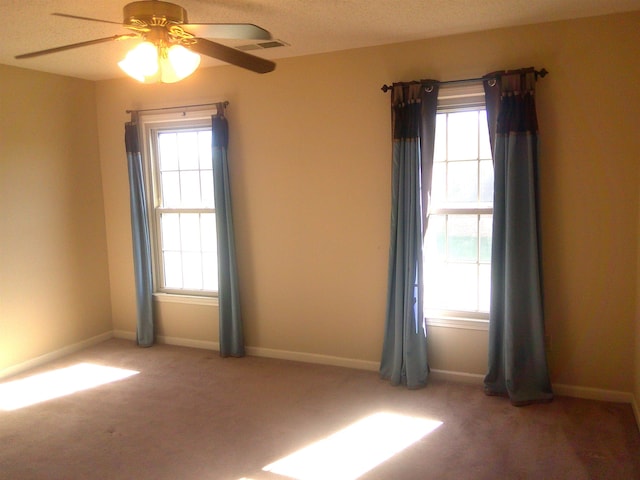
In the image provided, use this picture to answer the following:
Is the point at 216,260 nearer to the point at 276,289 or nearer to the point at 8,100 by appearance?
the point at 276,289

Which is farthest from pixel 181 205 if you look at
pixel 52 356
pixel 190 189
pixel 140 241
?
pixel 52 356

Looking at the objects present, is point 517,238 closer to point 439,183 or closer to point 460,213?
point 460,213

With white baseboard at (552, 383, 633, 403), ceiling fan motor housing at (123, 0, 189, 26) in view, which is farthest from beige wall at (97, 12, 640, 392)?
ceiling fan motor housing at (123, 0, 189, 26)

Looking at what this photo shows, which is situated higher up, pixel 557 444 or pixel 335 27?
pixel 335 27

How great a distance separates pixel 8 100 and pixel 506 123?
12.9 feet

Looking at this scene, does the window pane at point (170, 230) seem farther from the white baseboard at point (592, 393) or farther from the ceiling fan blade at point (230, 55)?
the white baseboard at point (592, 393)

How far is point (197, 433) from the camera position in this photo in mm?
3115

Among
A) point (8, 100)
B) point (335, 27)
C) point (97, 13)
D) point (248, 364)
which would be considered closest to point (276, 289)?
point (248, 364)

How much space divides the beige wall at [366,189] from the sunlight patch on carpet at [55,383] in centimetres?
80

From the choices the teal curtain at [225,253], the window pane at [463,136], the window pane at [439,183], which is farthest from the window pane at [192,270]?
the window pane at [463,136]

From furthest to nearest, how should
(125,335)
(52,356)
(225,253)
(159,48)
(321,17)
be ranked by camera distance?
(125,335) < (52,356) < (225,253) < (321,17) < (159,48)

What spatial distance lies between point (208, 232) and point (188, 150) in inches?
31.6

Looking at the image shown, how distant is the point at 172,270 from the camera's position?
4.91m

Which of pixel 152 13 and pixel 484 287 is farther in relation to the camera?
pixel 484 287
